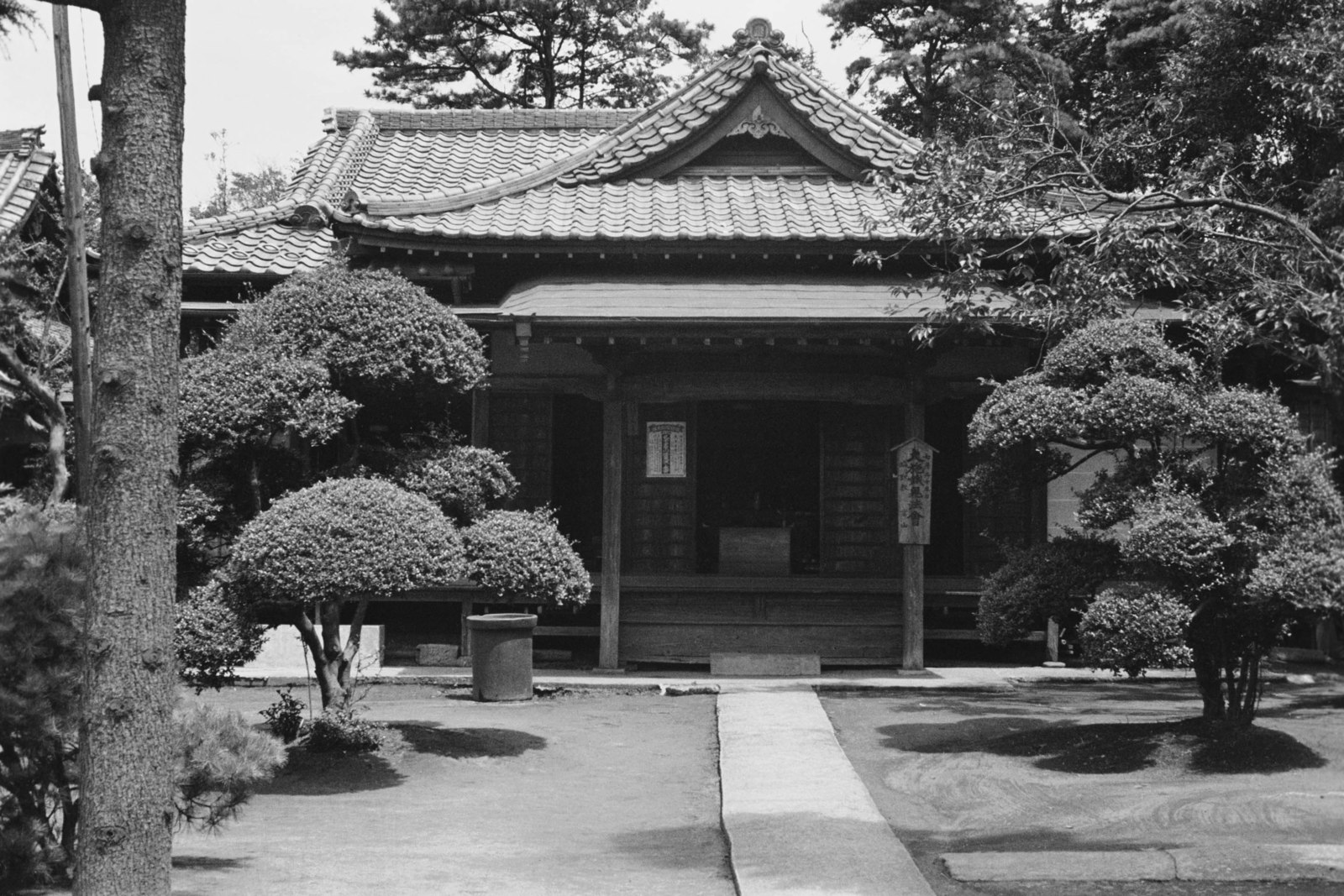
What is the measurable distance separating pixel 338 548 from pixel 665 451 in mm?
7068

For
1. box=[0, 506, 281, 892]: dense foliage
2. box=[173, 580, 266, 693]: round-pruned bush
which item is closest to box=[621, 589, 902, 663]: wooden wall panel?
box=[173, 580, 266, 693]: round-pruned bush

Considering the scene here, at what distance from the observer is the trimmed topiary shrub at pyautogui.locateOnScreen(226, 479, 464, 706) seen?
8.66 metres

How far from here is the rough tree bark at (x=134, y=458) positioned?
15.6 feet

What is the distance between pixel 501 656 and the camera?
12906 mm

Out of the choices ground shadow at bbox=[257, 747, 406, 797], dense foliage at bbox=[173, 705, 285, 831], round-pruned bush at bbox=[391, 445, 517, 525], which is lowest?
ground shadow at bbox=[257, 747, 406, 797]

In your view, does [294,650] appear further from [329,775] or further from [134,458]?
[134,458]

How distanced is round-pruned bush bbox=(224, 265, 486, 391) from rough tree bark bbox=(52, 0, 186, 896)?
5054 mm

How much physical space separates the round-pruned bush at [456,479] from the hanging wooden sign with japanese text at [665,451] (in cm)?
471

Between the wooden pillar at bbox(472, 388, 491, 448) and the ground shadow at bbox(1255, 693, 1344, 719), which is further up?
the wooden pillar at bbox(472, 388, 491, 448)

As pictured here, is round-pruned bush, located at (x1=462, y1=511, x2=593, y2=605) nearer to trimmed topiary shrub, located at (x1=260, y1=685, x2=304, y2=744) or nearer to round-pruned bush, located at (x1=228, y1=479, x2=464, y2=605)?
round-pruned bush, located at (x1=228, y1=479, x2=464, y2=605)

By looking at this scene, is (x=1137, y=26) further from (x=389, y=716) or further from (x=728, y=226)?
(x=389, y=716)

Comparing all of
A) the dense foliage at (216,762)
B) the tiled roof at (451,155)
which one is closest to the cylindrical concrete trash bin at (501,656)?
the dense foliage at (216,762)

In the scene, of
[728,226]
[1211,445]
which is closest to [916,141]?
[728,226]

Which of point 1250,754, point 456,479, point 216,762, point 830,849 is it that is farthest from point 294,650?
point 1250,754
